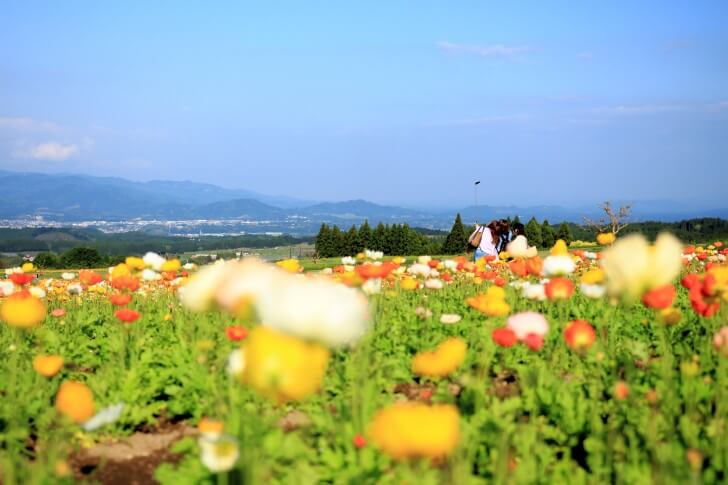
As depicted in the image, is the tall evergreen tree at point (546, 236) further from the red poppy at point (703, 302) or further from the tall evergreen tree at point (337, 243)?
the red poppy at point (703, 302)

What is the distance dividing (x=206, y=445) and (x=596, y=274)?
256 centimetres

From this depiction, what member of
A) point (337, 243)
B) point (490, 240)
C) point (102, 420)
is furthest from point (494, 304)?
point (337, 243)

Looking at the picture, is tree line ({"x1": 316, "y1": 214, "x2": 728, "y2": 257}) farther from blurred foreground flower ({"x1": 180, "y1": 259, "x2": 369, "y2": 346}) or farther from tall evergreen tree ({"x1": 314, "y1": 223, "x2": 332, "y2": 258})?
blurred foreground flower ({"x1": 180, "y1": 259, "x2": 369, "y2": 346})

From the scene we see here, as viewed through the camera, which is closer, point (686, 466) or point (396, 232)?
point (686, 466)

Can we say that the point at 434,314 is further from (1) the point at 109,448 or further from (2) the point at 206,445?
(2) the point at 206,445

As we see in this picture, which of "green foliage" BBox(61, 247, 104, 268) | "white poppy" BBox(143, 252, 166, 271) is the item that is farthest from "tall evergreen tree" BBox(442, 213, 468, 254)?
"white poppy" BBox(143, 252, 166, 271)

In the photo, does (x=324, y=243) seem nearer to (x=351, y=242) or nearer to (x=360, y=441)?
(x=351, y=242)

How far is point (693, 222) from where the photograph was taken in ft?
365

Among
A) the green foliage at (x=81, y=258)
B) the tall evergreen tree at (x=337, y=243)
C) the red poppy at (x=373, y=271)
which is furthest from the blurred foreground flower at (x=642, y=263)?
the green foliage at (x=81, y=258)

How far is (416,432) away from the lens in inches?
68.7

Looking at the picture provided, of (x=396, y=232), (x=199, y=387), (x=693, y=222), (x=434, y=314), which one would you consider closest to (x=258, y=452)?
(x=199, y=387)

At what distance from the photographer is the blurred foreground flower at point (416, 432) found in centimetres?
174

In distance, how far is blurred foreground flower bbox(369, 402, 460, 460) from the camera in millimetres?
1736

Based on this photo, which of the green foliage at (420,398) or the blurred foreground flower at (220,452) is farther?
the green foliage at (420,398)
